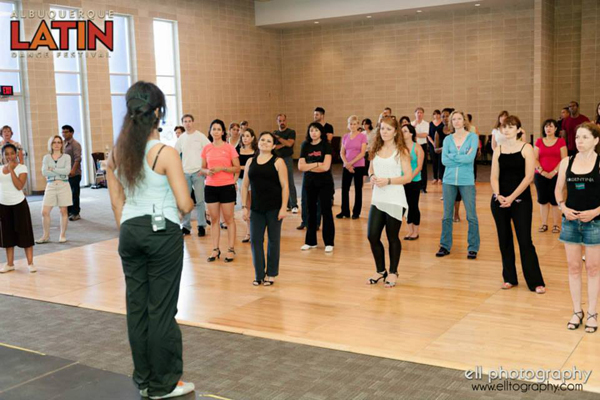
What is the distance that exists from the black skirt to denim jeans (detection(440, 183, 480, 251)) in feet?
15.8

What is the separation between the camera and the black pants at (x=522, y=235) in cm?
612

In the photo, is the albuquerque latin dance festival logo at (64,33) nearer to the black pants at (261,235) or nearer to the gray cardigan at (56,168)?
the gray cardigan at (56,168)

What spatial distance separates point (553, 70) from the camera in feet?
62.1

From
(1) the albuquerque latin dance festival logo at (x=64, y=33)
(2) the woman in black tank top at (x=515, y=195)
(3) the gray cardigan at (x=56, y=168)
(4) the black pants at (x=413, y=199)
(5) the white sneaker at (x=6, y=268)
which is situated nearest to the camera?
(2) the woman in black tank top at (x=515, y=195)

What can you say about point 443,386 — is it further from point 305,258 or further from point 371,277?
point 305,258

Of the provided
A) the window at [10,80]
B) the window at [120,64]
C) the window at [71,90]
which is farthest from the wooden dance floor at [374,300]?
the window at [120,64]

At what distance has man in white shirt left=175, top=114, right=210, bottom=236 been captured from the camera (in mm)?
9531

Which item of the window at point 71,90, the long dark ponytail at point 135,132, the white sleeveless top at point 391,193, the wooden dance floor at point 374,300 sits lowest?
the wooden dance floor at point 374,300

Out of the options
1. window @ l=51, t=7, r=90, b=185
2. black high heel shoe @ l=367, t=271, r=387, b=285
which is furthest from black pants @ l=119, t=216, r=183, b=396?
window @ l=51, t=7, r=90, b=185

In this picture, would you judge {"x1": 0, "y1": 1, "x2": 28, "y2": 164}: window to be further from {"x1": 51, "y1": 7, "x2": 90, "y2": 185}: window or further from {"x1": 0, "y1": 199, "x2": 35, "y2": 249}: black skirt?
{"x1": 0, "y1": 199, "x2": 35, "y2": 249}: black skirt

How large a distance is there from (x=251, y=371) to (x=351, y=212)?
7458 millimetres

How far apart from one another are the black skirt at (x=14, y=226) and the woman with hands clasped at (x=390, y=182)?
398cm

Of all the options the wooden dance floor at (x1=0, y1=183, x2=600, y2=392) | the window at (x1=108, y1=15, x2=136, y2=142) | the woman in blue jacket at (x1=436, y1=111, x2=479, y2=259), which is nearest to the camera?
the wooden dance floor at (x1=0, y1=183, x2=600, y2=392)

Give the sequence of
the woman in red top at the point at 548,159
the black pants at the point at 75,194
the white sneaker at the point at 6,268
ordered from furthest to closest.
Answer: the black pants at the point at 75,194
the woman in red top at the point at 548,159
the white sneaker at the point at 6,268
